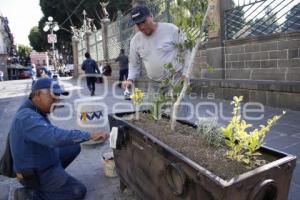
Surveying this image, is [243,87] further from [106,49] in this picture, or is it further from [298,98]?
[106,49]

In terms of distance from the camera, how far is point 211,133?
2.71m

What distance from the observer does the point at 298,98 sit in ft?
20.7

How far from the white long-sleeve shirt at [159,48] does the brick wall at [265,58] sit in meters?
3.71

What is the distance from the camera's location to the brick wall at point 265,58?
6.69 m

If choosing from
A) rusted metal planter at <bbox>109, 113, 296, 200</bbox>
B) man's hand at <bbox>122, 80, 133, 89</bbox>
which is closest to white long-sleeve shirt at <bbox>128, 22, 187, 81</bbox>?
man's hand at <bbox>122, 80, 133, 89</bbox>

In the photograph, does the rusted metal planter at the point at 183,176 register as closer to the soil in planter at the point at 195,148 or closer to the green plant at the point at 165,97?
the soil in planter at the point at 195,148

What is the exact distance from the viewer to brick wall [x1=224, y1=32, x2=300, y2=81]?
21.9 ft

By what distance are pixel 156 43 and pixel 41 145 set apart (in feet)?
5.57

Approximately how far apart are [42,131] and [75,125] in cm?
418

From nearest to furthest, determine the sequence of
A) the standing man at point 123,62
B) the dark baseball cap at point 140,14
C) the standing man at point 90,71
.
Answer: the dark baseball cap at point 140,14 < the standing man at point 90,71 < the standing man at point 123,62

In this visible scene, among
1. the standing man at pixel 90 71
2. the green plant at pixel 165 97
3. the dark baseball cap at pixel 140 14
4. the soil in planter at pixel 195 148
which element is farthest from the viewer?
the standing man at pixel 90 71

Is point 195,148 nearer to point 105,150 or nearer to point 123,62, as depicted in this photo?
point 105,150

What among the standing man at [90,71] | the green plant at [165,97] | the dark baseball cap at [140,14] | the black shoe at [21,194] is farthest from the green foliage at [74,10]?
the black shoe at [21,194]

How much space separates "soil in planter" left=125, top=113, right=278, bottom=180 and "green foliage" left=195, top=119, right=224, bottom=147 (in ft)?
0.13
